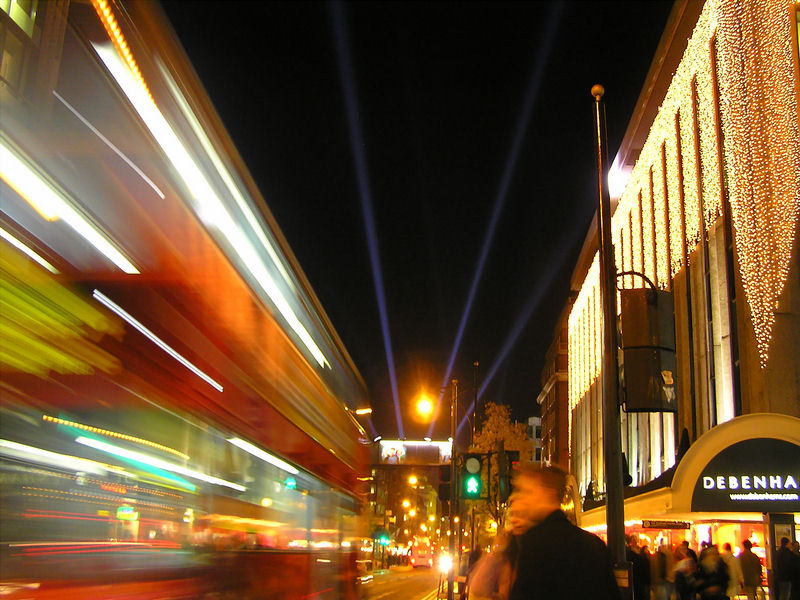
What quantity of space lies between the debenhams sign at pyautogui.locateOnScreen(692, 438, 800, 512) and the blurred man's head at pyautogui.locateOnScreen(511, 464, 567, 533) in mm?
15777

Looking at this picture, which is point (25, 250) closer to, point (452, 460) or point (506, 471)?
point (506, 471)

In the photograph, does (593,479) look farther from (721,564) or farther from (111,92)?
(111,92)

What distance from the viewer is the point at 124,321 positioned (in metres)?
4.65

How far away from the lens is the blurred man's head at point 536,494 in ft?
12.6

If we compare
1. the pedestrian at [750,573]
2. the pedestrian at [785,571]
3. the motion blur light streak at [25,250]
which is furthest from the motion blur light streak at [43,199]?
the pedestrian at [750,573]

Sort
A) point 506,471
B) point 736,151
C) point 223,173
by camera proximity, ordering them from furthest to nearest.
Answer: point 736,151, point 506,471, point 223,173

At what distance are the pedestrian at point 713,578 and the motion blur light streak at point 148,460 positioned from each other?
10632 millimetres

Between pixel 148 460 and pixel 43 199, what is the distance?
177 cm

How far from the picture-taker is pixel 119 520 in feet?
15.3

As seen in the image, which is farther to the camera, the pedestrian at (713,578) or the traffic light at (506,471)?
the pedestrian at (713,578)

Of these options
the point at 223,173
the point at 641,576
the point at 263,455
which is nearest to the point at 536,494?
the point at 223,173

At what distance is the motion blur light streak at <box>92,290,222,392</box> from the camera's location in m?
4.46

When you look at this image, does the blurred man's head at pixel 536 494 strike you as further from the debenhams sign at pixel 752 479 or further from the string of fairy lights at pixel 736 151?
the string of fairy lights at pixel 736 151

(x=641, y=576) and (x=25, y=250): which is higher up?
(x=25, y=250)
